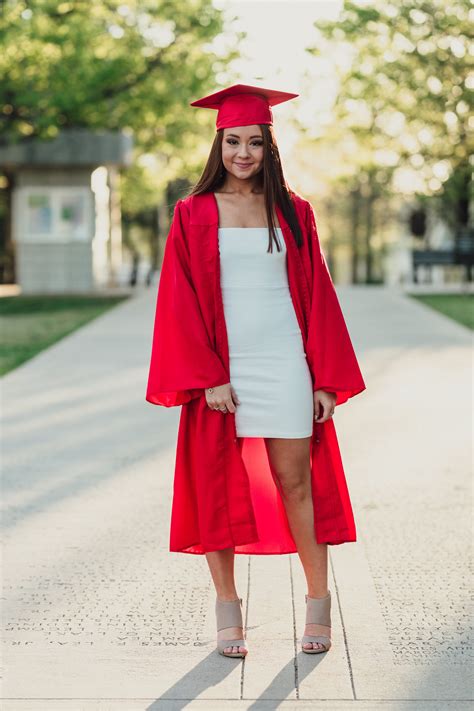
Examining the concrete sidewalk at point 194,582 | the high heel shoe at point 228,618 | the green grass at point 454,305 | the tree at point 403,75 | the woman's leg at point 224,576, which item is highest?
the tree at point 403,75

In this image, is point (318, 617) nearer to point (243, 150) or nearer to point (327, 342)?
→ point (327, 342)

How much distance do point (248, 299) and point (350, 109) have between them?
2661cm

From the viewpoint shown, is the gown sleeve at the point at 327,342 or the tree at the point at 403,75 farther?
the tree at the point at 403,75

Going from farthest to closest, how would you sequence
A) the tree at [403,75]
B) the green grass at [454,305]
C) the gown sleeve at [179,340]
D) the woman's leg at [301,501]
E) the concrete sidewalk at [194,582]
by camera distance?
the tree at [403,75]
the green grass at [454,305]
the woman's leg at [301,501]
the gown sleeve at [179,340]
the concrete sidewalk at [194,582]

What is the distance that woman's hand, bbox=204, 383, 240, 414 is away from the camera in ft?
13.6

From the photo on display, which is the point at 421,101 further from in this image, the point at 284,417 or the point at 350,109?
the point at 284,417

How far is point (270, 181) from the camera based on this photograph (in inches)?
167

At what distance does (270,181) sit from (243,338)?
523 mm

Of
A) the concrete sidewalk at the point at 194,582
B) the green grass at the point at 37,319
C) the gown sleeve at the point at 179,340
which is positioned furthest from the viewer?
the green grass at the point at 37,319

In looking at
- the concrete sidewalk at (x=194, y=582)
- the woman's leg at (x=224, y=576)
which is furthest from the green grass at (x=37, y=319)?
the woman's leg at (x=224, y=576)

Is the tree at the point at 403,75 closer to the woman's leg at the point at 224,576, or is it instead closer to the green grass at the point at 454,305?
the green grass at the point at 454,305

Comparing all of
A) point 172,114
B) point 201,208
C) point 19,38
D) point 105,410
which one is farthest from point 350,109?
point 201,208

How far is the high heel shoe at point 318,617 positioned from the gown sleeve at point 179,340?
2.66 feet

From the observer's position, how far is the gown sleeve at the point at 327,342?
421 centimetres
